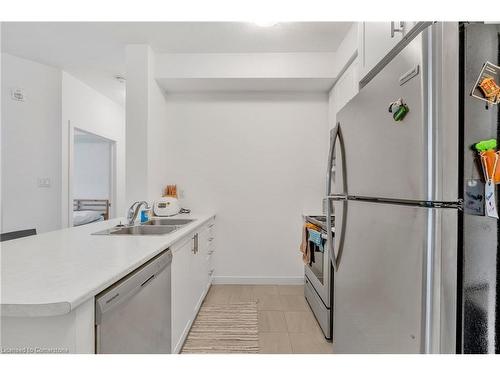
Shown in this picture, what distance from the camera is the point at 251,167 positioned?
10.4 feet

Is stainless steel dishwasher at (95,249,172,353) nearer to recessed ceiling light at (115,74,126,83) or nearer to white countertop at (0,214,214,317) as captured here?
white countertop at (0,214,214,317)

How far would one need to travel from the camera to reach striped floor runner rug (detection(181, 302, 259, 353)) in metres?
1.83

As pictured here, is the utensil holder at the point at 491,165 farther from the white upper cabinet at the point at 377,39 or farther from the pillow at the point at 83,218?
the pillow at the point at 83,218

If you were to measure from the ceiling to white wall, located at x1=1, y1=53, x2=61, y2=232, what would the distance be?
224 millimetres

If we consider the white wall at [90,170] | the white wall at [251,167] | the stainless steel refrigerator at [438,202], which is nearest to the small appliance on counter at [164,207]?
the white wall at [251,167]

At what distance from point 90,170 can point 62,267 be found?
5.99 meters

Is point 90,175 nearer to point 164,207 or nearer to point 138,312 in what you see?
point 164,207

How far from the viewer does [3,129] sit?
8.94 feet

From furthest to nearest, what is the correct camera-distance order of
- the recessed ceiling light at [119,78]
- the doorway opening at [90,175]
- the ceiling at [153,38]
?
the doorway opening at [90,175]
the recessed ceiling light at [119,78]
the ceiling at [153,38]

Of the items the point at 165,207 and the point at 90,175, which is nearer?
the point at 165,207

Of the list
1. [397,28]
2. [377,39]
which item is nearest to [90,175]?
[377,39]

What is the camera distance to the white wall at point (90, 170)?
5.95 m

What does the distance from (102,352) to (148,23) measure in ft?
8.40

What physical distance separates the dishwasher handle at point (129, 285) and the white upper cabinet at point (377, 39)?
58.3 inches
